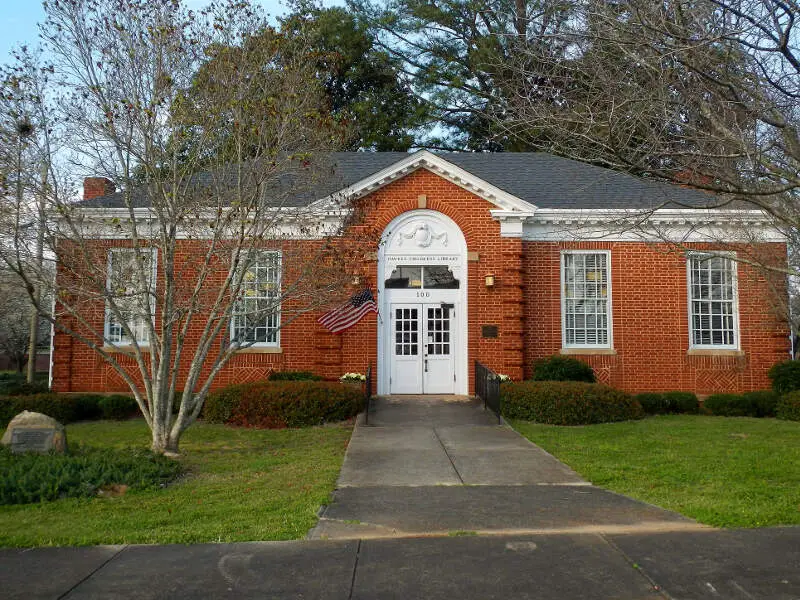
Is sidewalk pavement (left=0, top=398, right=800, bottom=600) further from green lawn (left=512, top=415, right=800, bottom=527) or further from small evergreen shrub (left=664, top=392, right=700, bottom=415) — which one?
small evergreen shrub (left=664, top=392, right=700, bottom=415)

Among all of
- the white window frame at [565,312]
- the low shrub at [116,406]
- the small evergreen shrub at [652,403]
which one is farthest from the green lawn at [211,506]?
the small evergreen shrub at [652,403]

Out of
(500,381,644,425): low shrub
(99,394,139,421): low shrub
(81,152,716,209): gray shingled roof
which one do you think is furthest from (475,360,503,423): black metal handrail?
(99,394,139,421): low shrub

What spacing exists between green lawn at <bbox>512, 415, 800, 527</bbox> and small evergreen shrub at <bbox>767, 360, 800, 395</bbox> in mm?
1739

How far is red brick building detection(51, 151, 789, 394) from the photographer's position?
1543cm

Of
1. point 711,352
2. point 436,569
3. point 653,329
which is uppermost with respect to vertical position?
point 653,329

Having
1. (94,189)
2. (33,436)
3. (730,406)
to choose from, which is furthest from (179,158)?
(730,406)

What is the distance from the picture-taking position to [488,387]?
1356 cm

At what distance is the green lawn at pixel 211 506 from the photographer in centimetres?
598

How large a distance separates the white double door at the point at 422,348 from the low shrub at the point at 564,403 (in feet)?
7.51

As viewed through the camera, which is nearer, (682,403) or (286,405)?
(286,405)

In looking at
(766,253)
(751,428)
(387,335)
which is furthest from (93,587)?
(766,253)

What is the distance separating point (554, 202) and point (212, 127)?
9874 mm

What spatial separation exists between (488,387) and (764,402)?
669 cm

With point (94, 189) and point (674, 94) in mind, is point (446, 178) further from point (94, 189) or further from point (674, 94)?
point (94, 189)
